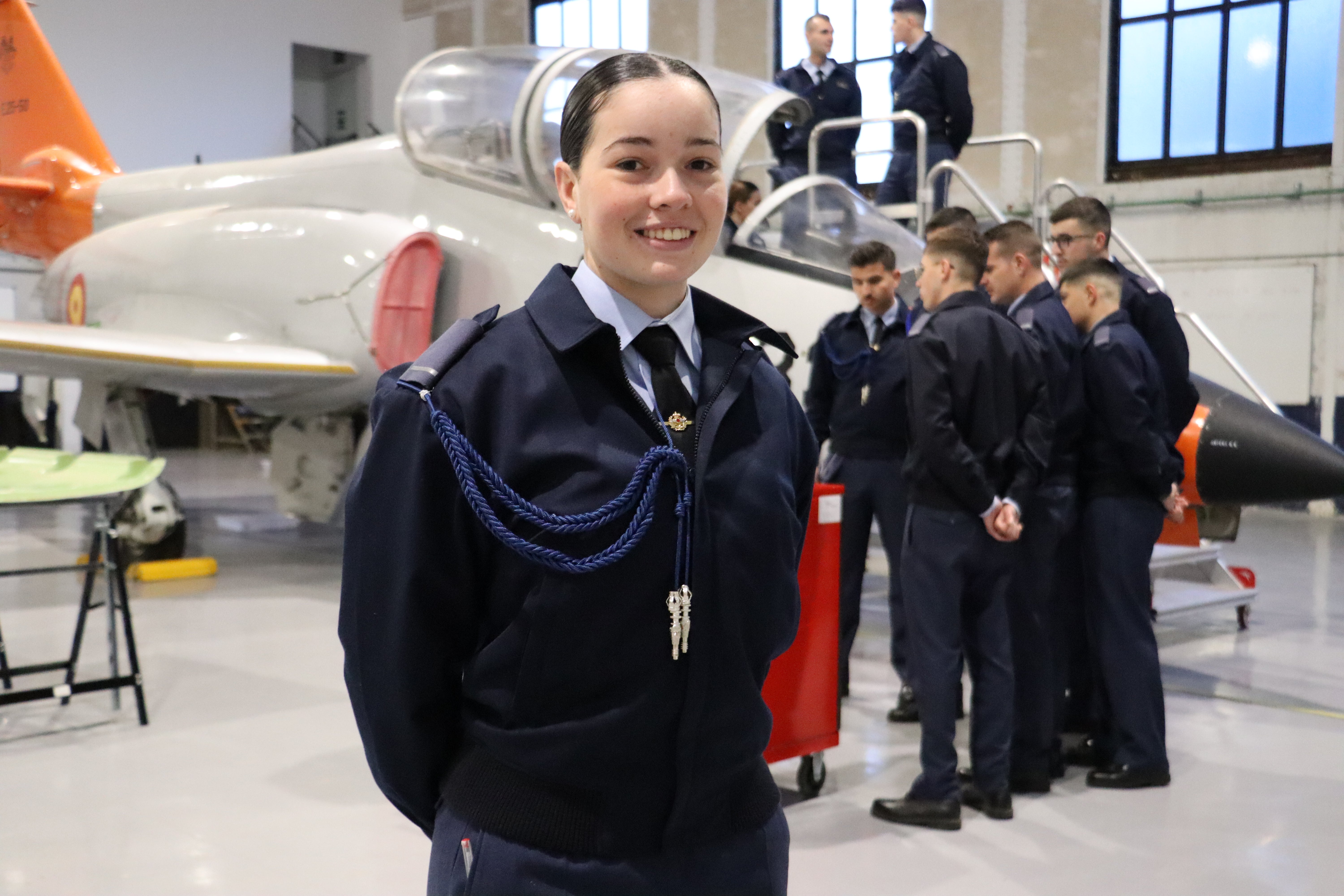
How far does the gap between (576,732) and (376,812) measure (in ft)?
8.98

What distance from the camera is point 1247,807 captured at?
382cm

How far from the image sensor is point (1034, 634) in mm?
3980

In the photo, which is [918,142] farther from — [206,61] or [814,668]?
[206,61]

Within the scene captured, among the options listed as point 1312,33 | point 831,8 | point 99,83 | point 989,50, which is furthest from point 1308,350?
point 99,83

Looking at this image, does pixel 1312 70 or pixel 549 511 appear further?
pixel 1312 70

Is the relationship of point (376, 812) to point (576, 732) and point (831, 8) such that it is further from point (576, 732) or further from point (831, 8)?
point (831, 8)

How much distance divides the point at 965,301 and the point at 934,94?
472cm

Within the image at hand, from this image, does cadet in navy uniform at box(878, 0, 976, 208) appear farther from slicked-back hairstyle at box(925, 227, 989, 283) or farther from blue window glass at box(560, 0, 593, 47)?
blue window glass at box(560, 0, 593, 47)

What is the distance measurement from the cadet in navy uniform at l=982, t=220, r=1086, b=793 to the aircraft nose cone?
2.08 m

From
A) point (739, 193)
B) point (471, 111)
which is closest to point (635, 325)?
point (739, 193)

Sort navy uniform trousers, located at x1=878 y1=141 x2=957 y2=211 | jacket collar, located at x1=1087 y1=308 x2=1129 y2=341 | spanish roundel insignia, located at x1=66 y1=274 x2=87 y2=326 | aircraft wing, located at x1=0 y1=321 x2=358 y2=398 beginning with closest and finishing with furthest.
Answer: jacket collar, located at x1=1087 y1=308 x2=1129 y2=341 → aircraft wing, located at x1=0 y1=321 x2=358 y2=398 → navy uniform trousers, located at x1=878 y1=141 x2=957 y2=211 → spanish roundel insignia, located at x1=66 y1=274 x2=87 y2=326

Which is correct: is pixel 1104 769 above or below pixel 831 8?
below

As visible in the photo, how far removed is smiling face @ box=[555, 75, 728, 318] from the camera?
1.24m

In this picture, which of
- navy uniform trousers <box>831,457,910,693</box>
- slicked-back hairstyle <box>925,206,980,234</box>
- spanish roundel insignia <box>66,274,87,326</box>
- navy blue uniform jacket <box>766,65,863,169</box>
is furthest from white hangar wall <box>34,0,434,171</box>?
slicked-back hairstyle <box>925,206,980,234</box>
